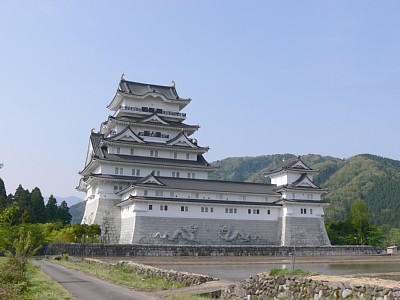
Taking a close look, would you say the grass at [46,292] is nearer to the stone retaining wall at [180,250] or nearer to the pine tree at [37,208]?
the stone retaining wall at [180,250]

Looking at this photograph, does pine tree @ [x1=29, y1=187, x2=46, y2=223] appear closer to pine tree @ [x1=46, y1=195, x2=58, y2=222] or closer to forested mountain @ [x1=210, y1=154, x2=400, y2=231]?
pine tree @ [x1=46, y1=195, x2=58, y2=222]

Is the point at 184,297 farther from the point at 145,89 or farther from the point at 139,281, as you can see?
the point at 145,89

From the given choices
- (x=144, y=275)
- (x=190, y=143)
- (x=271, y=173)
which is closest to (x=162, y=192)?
(x=190, y=143)

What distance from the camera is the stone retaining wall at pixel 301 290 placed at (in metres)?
9.26

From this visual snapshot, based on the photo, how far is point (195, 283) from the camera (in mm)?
15164

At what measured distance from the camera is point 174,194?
153 ft

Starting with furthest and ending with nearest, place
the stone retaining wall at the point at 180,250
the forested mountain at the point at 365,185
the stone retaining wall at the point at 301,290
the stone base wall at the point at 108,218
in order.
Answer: the forested mountain at the point at 365,185, the stone base wall at the point at 108,218, the stone retaining wall at the point at 180,250, the stone retaining wall at the point at 301,290

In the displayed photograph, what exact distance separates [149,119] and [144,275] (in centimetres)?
3759

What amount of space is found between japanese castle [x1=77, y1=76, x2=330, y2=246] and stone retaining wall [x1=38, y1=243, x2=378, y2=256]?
3.51 metres

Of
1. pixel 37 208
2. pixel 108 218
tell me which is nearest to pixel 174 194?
pixel 108 218

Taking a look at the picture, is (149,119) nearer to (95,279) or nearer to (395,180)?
(95,279)

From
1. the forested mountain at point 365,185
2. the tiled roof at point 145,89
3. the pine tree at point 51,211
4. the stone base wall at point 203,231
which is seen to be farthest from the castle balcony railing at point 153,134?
the forested mountain at point 365,185

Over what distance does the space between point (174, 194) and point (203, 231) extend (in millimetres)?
5035

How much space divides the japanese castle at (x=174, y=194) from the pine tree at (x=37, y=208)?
9620mm
